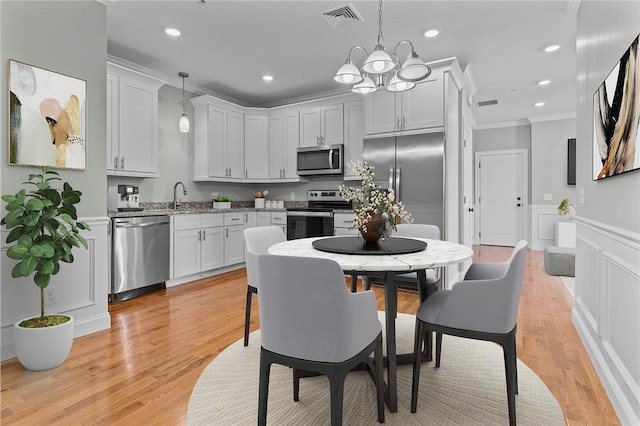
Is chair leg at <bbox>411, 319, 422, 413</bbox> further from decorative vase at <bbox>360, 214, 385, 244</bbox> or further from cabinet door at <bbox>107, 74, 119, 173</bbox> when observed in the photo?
cabinet door at <bbox>107, 74, 119, 173</bbox>

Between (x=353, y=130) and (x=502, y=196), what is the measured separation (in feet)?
14.6

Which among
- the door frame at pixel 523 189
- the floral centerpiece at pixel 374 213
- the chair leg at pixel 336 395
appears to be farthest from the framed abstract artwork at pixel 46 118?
the door frame at pixel 523 189

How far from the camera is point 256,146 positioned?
5.77m

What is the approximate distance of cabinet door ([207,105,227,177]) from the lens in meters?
5.17

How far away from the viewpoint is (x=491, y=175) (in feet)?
25.8

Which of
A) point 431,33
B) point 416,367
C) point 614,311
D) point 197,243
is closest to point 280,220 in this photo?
point 197,243

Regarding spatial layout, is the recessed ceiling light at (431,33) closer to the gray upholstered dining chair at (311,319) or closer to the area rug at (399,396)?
the area rug at (399,396)

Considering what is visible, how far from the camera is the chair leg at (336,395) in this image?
1321 millimetres

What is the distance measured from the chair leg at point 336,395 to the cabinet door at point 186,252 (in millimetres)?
3448

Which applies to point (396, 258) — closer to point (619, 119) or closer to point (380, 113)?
point (619, 119)

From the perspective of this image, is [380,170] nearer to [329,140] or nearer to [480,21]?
[329,140]

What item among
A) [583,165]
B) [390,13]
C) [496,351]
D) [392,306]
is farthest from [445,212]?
[392,306]

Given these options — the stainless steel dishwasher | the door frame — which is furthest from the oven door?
the door frame

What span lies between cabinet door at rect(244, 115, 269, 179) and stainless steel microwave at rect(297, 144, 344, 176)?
645mm
